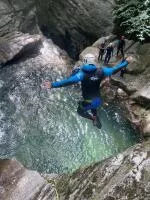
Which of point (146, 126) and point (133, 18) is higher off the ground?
point (133, 18)

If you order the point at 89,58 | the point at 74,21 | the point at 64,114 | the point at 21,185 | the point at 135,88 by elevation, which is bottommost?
the point at 64,114

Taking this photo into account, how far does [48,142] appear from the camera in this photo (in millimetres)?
11062

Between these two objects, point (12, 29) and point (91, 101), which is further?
point (12, 29)

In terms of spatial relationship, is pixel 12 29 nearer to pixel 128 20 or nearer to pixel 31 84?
pixel 31 84

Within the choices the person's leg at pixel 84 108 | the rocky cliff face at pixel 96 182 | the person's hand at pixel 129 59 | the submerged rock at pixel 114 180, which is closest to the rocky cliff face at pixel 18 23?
the person's hand at pixel 129 59

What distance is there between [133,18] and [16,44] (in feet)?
18.4

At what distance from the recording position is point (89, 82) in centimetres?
941

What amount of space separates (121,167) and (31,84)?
871cm

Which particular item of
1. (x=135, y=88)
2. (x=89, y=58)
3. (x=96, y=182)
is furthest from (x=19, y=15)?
(x=96, y=182)

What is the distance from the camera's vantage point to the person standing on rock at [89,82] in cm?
898

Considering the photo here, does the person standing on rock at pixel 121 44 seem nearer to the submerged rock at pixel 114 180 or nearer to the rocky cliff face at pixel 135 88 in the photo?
the rocky cliff face at pixel 135 88

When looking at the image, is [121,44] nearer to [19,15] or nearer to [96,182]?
[19,15]

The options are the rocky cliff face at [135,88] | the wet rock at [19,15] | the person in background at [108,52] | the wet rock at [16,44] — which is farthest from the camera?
the wet rock at [19,15]

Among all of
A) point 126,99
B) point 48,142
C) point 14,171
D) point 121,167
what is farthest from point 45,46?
point 121,167
